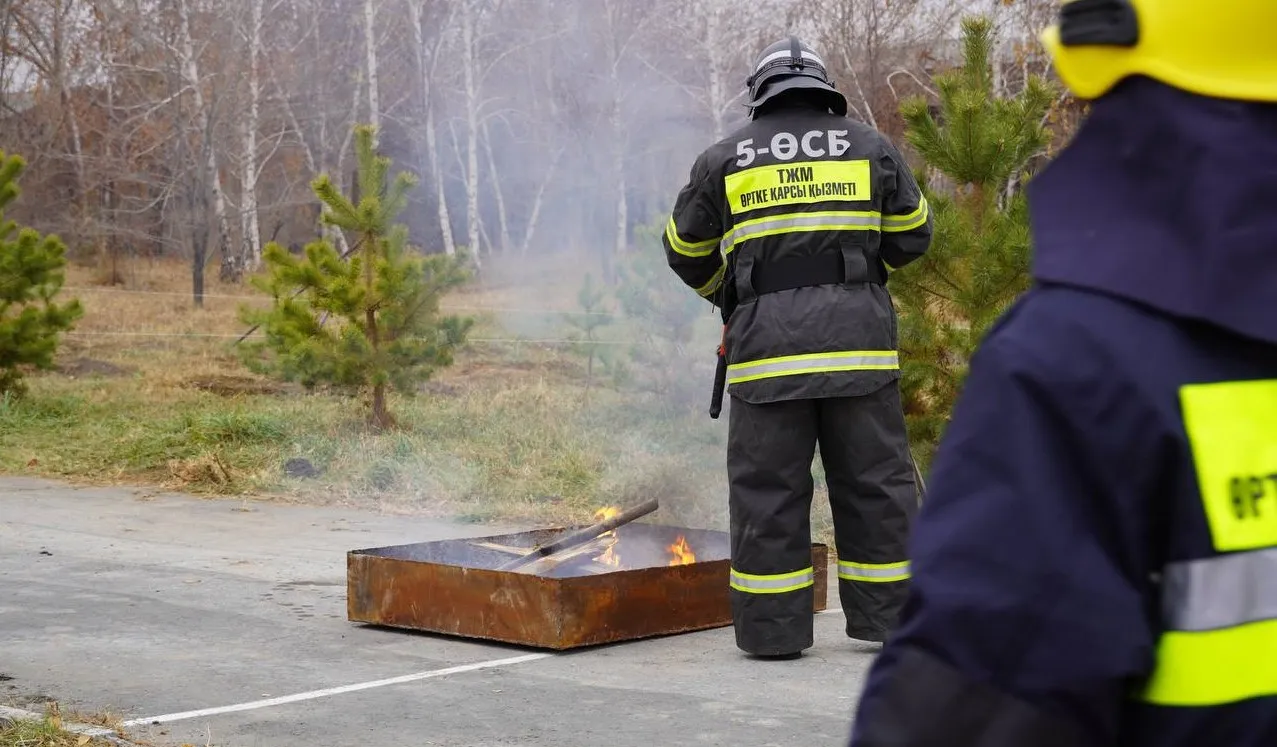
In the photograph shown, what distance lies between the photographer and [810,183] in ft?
15.5

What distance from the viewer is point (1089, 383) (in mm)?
1120

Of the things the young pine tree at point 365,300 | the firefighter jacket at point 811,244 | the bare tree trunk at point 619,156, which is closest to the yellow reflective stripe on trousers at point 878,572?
the firefighter jacket at point 811,244

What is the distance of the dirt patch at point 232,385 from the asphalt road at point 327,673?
22.9 feet

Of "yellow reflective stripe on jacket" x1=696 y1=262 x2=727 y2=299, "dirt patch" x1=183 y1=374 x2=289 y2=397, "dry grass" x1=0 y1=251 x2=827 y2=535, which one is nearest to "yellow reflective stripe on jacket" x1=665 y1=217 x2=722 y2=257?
"yellow reflective stripe on jacket" x1=696 y1=262 x2=727 y2=299

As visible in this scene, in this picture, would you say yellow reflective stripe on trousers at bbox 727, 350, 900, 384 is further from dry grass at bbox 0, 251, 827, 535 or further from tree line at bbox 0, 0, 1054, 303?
tree line at bbox 0, 0, 1054, 303

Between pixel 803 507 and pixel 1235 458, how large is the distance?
12.0ft

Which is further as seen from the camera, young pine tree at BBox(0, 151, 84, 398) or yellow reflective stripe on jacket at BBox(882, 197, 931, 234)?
young pine tree at BBox(0, 151, 84, 398)

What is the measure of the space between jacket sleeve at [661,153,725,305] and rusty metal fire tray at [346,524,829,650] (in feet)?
3.36

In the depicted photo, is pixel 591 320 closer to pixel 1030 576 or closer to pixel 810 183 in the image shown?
pixel 810 183

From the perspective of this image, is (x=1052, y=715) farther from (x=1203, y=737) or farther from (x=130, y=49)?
(x=130, y=49)

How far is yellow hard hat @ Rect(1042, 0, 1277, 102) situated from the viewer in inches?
44.4

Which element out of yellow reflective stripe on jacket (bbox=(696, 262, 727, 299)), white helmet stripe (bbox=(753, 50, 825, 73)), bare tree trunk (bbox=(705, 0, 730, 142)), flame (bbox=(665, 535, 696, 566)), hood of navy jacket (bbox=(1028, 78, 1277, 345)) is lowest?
flame (bbox=(665, 535, 696, 566))

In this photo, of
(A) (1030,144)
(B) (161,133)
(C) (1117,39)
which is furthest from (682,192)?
(B) (161,133)

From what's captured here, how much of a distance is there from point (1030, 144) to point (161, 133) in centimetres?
2733
